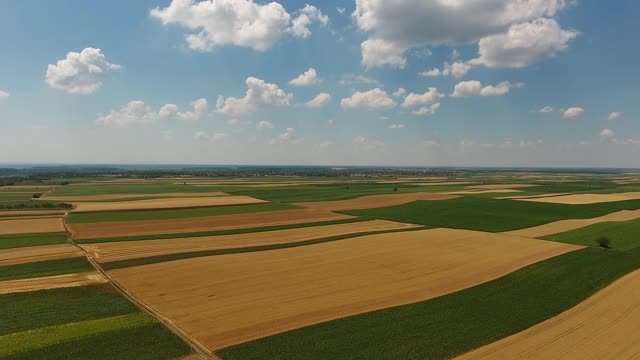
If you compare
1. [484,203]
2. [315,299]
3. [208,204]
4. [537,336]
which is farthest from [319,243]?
[484,203]

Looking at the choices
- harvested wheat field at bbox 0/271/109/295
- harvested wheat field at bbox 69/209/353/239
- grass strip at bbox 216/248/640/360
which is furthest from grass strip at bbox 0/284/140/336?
harvested wheat field at bbox 69/209/353/239

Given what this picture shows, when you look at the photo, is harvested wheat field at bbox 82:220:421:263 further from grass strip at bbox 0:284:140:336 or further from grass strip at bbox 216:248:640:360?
grass strip at bbox 216:248:640:360

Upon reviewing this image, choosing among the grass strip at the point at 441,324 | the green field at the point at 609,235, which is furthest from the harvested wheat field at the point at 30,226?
the green field at the point at 609,235

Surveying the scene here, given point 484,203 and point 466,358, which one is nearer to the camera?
point 466,358

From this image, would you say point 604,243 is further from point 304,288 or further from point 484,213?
point 304,288

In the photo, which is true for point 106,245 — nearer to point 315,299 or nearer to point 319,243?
point 319,243

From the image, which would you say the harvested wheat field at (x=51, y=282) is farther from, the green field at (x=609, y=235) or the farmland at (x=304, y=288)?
the green field at (x=609, y=235)
